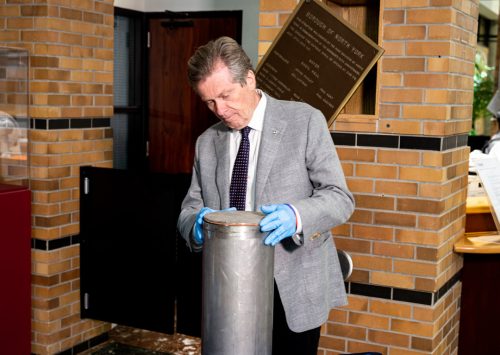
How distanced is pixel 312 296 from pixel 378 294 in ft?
3.44

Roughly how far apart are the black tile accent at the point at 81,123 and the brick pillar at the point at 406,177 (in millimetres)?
1280

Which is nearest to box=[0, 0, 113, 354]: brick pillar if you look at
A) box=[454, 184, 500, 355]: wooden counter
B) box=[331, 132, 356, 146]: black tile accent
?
box=[331, 132, 356, 146]: black tile accent

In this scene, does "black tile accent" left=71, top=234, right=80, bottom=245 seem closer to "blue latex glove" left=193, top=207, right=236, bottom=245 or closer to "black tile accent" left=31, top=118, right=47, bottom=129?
"black tile accent" left=31, top=118, right=47, bottom=129

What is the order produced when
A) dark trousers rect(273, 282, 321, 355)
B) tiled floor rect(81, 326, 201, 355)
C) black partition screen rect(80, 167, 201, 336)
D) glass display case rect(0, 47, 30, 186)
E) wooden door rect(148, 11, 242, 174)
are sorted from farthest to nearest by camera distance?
1. wooden door rect(148, 11, 242, 174)
2. tiled floor rect(81, 326, 201, 355)
3. black partition screen rect(80, 167, 201, 336)
4. glass display case rect(0, 47, 30, 186)
5. dark trousers rect(273, 282, 321, 355)

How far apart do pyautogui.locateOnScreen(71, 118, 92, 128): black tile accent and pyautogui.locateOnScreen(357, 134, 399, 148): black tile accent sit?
1735 millimetres

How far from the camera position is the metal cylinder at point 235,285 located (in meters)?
1.77

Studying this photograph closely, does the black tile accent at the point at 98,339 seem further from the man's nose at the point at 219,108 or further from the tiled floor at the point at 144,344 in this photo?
the man's nose at the point at 219,108

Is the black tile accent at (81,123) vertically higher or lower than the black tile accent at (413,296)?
higher

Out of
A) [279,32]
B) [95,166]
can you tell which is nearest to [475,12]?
[279,32]

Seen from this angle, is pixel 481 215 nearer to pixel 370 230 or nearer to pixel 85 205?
pixel 370 230

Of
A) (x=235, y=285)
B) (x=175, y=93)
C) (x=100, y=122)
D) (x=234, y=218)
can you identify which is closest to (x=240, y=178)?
(x=234, y=218)

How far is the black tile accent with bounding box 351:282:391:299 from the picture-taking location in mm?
3209

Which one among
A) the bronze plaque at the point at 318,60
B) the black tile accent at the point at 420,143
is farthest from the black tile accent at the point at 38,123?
the black tile accent at the point at 420,143

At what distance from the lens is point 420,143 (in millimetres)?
3061
